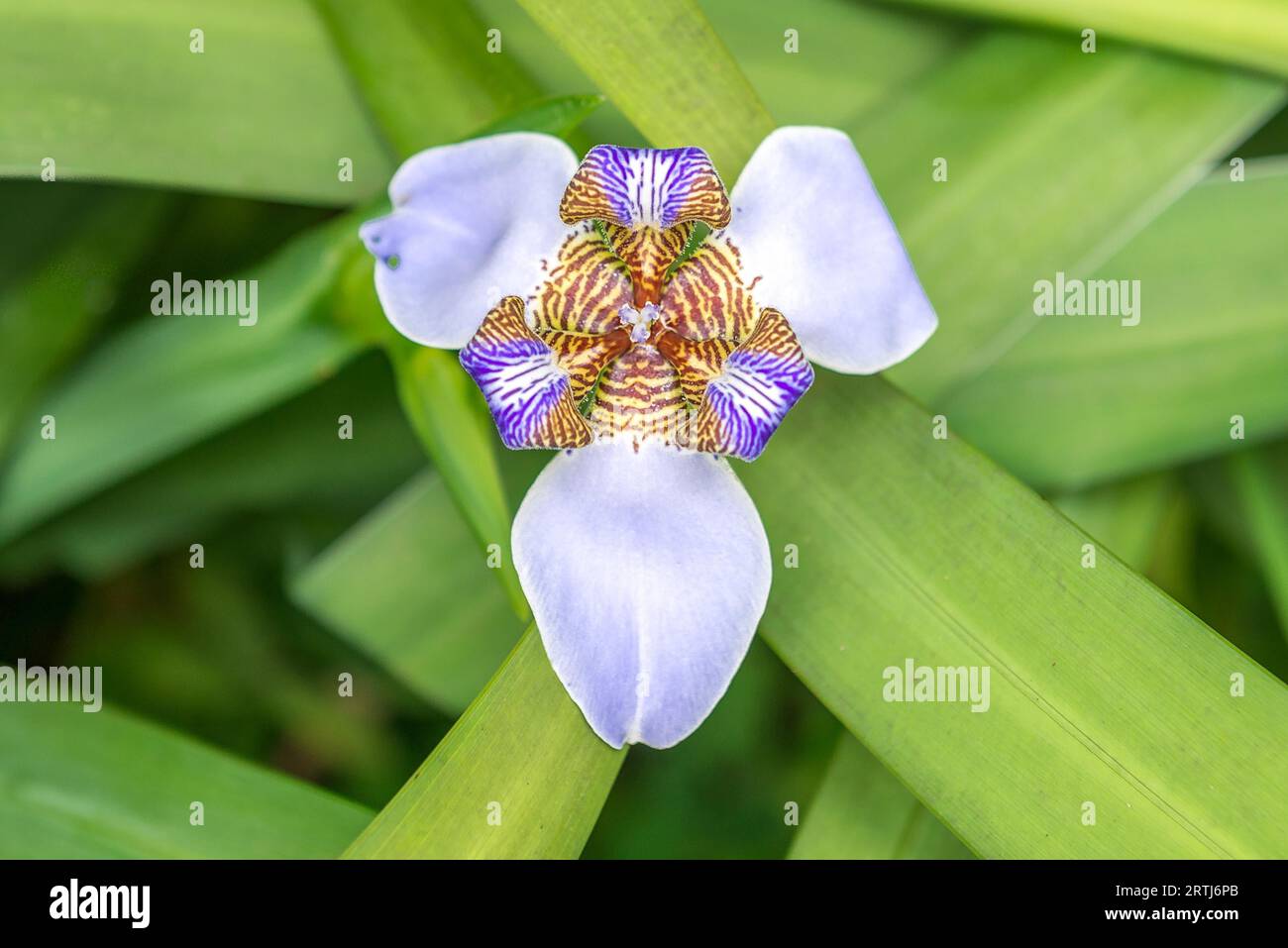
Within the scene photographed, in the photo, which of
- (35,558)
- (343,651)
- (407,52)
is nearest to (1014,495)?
(407,52)

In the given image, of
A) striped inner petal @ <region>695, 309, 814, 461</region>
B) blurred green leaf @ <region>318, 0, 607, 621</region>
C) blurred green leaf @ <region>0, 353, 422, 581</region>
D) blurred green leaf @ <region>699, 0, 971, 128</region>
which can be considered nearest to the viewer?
striped inner petal @ <region>695, 309, 814, 461</region>

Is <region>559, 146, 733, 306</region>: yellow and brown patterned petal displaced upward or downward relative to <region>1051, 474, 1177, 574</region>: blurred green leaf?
upward

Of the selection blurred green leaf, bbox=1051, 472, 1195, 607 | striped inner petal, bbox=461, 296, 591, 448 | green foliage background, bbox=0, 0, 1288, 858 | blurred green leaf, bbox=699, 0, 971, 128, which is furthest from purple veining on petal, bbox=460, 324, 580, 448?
blurred green leaf, bbox=1051, 472, 1195, 607

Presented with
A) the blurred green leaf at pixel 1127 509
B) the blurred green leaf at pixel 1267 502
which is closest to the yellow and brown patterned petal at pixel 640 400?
the blurred green leaf at pixel 1127 509

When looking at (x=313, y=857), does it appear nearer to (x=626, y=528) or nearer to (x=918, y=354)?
(x=626, y=528)

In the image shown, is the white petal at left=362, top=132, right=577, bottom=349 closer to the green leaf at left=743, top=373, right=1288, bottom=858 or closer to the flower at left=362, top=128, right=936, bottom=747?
the flower at left=362, top=128, right=936, bottom=747

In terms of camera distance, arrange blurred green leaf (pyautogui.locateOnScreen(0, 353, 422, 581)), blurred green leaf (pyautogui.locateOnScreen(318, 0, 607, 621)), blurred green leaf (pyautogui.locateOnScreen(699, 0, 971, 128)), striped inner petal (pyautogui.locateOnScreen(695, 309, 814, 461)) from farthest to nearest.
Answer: blurred green leaf (pyautogui.locateOnScreen(0, 353, 422, 581)), blurred green leaf (pyautogui.locateOnScreen(699, 0, 971, 128)), blurred green leaf (pyautogui.locateOnScreen(318, 0, 607, 621)), striped inner petal (pyautogui.locateOnScreen(695, 309, 814, 461))
